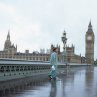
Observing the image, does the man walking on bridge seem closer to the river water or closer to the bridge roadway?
the river water

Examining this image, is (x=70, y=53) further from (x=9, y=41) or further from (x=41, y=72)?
(x=41, y=72)

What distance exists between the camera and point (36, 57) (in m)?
166

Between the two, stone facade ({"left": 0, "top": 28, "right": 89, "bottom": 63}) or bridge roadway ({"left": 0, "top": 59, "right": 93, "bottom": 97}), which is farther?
stone facade ({"left": 0, "top": 28, "right": 89, "bottom": 63})

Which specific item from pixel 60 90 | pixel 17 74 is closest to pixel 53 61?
pixel 17 74

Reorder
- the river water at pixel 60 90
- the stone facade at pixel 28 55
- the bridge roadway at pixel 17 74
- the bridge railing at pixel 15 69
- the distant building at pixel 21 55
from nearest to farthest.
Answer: the river water at pixel 60 90, the bridge roadway at pixel 17 74, the bridge railing at pixel 15 69, the stone facade at pixel 28 55, the distant building at pixel 21 55

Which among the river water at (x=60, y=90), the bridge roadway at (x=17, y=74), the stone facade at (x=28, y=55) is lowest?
the river water at (x=60, y=90)

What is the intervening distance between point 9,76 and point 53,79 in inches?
90.2

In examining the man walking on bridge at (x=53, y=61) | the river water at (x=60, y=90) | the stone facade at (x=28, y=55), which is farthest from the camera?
the stone facade at (x=28, y=55)

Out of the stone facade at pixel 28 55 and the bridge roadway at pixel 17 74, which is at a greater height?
the stone facade at pixel 28 55

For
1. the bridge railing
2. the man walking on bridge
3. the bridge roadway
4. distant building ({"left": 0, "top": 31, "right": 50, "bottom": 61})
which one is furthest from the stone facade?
the man walking on bridge

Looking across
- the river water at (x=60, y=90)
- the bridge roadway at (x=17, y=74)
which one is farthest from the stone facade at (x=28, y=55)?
the river water at (x=60, y=90)

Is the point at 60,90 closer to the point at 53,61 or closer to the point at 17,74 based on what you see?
the point at 53,61

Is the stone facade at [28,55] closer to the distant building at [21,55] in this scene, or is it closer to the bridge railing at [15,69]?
the distant building at [21,55]

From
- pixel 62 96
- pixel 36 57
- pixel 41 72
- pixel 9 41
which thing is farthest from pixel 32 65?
pixel 9 41
